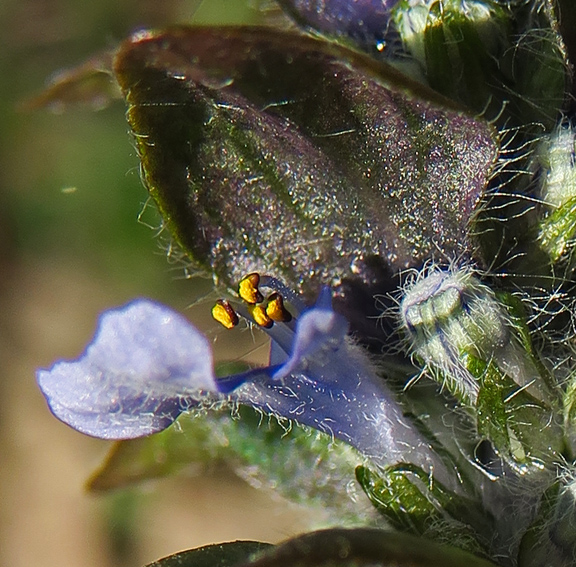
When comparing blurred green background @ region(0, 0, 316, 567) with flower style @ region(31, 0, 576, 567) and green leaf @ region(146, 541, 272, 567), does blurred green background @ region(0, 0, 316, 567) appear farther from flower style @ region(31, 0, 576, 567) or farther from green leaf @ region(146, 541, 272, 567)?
green leaf @ region(146, 541, 272, 567)

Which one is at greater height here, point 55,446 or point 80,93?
point 80,93

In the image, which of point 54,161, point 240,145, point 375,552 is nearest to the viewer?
point 375,552

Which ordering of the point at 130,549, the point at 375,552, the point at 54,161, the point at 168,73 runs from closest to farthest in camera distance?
the point at 375,552, the point at 168,73, the point at 130,549, the point at 54,161

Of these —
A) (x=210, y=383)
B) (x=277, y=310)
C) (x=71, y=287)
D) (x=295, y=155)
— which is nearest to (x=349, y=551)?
(x=210, y=383)

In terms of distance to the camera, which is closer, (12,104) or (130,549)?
(130,549)

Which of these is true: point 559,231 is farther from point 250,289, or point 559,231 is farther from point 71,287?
point 71,287

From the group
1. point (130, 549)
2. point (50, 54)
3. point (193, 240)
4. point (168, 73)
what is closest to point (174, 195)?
point (193, 240)

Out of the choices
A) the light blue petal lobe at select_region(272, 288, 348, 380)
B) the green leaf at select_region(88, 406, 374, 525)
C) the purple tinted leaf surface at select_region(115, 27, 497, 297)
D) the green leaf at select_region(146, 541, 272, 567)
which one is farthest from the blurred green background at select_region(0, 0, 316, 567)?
the light blue petal lobe at select_region(272, 288, 348, 380)

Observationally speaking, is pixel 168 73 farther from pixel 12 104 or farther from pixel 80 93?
pixel 12 104
